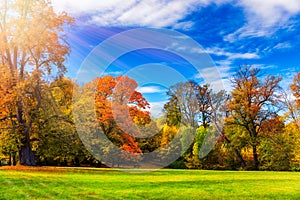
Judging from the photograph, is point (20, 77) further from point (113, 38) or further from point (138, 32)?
point (138, 32)

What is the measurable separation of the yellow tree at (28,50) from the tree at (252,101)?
21.4 metres

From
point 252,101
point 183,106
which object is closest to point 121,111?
point 183,106

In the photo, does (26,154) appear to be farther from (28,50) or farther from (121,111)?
(121,111)

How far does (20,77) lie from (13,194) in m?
11.3

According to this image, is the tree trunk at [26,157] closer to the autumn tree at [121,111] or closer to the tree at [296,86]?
the autumn tree at [121,111]

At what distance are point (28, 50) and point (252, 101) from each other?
2458cm

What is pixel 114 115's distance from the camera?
2694 cm

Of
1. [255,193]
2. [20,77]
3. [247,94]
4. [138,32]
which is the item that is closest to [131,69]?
[138,32]

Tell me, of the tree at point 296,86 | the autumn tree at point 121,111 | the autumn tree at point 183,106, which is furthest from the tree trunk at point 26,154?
the tree at point 296,86

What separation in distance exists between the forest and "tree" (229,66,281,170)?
10cm

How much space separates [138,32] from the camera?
20891 millimetres

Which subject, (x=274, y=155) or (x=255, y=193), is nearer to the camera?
(x=255, y=193)

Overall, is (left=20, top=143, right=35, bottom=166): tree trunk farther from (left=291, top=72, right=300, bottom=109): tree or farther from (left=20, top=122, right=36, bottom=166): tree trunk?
(left=291, top=72, right=300, bottom=109): tree

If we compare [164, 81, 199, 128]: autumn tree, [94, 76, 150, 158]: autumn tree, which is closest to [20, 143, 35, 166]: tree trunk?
[94, 76, 150, 158]: autumn tree
